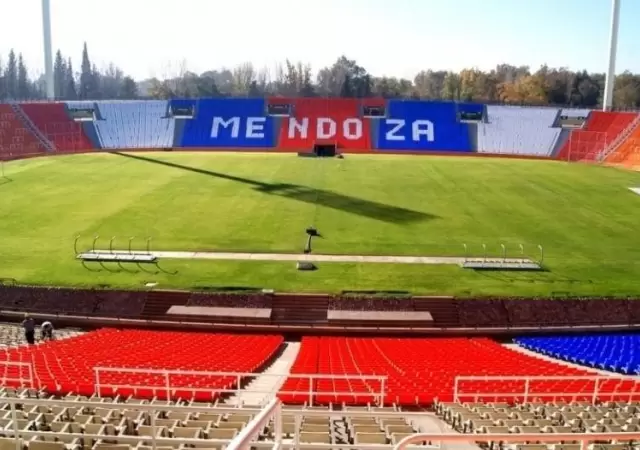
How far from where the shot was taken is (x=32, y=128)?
85.4 meters

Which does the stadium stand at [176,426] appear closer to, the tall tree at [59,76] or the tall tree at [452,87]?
the tall tree at [452,87]

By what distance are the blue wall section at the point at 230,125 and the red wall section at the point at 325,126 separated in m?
2.55

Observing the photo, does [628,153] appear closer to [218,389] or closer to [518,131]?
[518,131]

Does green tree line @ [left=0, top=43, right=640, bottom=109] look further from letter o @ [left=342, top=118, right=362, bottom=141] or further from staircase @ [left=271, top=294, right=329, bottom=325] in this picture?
staircase @ [left=271, top=294, right=329, bottom=325]

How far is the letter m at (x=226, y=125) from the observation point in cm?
9006

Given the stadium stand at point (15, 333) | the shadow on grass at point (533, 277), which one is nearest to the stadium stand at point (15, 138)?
the stadium stand at point (15, 333)

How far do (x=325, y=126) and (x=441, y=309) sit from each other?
2560 inches

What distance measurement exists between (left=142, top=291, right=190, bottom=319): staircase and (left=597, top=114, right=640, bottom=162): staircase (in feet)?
212

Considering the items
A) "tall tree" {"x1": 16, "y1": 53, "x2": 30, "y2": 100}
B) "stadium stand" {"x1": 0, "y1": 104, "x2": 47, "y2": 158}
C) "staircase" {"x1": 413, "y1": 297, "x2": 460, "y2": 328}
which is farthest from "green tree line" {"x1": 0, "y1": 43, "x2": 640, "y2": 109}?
"staircase" {"x1": 413, "y1": 297, "x2": 460, "y2": 328}

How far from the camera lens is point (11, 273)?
115 feet

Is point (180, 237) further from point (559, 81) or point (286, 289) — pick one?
point (559, 81)

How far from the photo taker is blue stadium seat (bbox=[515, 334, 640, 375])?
20.4 metres

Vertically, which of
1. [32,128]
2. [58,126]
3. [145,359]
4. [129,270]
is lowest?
[129,270]

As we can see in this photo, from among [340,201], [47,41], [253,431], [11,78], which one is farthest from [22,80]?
[253,431]
